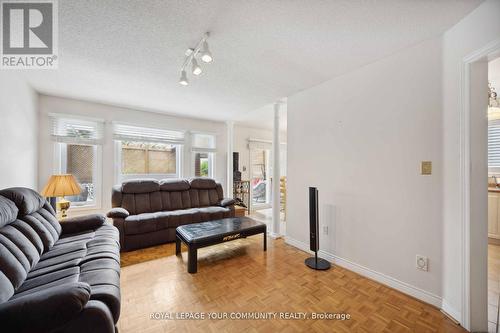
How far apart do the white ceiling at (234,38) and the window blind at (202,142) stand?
6.08 ft

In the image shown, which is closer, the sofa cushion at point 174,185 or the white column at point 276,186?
the white column at point 276,186

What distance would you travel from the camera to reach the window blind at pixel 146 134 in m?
3.73

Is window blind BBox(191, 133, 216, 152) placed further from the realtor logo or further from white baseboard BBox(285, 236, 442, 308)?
white baseboard BBox(285, 236, 442, 308)

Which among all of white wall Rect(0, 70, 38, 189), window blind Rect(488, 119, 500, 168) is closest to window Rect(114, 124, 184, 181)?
white wall Rect(0, 70, 38, 189)

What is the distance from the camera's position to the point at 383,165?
2.07 m

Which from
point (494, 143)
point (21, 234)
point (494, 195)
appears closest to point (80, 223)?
point (21, 234)

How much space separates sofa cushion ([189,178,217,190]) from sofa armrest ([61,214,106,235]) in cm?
178

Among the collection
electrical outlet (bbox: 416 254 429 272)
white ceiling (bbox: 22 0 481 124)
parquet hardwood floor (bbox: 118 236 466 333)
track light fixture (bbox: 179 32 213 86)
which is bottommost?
parquet hardwood floor (bbox: 118 236 466 333)

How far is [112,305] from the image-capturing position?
112 cm

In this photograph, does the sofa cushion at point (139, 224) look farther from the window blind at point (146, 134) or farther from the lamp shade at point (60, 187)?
the window blind at point (146, 134)

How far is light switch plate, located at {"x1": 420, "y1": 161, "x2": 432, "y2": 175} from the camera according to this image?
69.3 inches

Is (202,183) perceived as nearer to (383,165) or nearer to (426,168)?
(383,165)

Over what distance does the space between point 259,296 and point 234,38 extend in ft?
8.03

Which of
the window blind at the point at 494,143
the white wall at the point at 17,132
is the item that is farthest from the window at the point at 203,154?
the window blind at the point at 494,143
